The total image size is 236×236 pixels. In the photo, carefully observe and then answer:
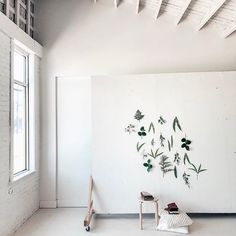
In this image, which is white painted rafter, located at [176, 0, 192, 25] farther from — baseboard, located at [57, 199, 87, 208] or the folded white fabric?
baseboard, located at [57, 199, 87, 208]

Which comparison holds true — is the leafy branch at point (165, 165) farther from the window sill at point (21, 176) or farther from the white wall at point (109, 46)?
the window sill at point (21, 176)

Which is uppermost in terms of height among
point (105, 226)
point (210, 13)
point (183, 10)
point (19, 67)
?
point (183, 10)

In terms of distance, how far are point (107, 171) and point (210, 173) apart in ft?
5.54

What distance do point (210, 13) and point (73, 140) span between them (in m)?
3.33

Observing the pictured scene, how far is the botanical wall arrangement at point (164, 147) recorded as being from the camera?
4.04 metres

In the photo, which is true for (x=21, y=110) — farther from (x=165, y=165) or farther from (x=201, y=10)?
(x=201, y=10)

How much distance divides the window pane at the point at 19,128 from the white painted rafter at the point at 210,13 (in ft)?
11.4

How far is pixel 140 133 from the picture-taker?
411 cm

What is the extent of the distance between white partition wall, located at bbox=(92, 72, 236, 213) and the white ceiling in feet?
3.46

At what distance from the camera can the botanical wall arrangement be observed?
4040 mm

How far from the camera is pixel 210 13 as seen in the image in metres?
4.13

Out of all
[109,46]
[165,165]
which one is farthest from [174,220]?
[109,46]

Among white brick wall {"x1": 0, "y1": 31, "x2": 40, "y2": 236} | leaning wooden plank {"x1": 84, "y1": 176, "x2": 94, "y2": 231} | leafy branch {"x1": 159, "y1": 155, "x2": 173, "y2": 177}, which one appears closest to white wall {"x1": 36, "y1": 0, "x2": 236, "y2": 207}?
white brick wall {"x1": 0, "y1": 31, "x2": 40, "y2": 236}

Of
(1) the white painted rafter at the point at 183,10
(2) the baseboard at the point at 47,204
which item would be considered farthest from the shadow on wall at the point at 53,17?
(2) the baseboard at the point at 47,204
